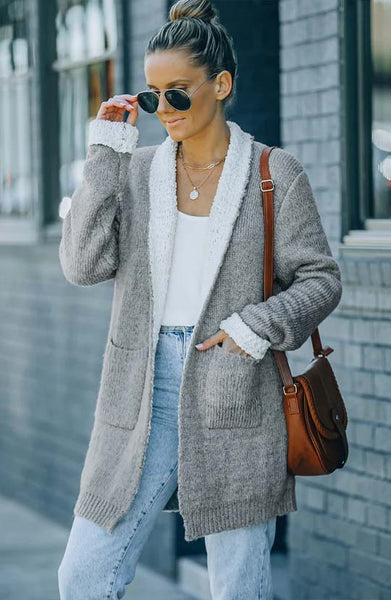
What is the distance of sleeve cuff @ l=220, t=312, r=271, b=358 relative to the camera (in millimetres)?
3480

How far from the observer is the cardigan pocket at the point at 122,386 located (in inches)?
142

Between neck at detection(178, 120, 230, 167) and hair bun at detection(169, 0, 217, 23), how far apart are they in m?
0.30

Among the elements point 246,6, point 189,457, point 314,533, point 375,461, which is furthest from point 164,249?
point 246,6

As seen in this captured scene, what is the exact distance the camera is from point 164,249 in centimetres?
357

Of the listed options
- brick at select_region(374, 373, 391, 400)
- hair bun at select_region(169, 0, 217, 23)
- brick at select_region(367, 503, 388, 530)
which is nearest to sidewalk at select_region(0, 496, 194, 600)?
brick at select_region(367, 503, 388, 530)

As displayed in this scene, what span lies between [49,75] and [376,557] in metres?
4.02

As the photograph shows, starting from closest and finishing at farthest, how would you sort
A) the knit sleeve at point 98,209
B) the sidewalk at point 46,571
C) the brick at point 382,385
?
the knit sleeve at point 98,209 < the brick at point 382,385 < the sidewalk at point 46,571

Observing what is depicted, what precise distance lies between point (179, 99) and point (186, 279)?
0.50 meters

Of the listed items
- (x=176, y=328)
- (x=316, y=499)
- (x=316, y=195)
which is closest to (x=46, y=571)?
(x=316, y=499)

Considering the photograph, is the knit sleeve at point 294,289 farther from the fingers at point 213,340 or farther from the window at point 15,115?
the window at point 15,115

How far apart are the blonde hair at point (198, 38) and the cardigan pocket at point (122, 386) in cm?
78

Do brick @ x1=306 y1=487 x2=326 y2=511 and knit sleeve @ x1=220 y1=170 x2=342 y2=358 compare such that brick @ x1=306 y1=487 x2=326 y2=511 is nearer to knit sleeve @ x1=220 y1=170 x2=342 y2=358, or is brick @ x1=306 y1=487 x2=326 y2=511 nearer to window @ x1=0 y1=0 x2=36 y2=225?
knit sleeve @ x1=220 y1=170 x2=342 y2=358

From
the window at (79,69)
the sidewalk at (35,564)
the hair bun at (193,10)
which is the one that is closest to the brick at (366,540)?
the sidewalk at (35,564)

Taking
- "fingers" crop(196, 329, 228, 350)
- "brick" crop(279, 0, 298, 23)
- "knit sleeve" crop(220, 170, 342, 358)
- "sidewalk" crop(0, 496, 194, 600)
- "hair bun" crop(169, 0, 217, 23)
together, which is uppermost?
"brick" crop(279, 0, 298, 23)
